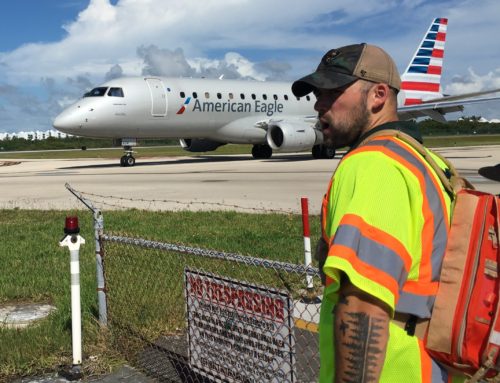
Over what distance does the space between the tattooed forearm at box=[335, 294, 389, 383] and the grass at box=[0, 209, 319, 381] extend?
3.24 m

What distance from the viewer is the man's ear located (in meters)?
1.88

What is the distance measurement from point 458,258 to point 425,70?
3565cm

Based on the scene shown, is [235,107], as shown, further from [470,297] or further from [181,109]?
[470,297]

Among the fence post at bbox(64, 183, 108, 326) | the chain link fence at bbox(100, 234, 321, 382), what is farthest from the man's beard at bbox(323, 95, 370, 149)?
the fence post at bbox(64, 183, 108, 326)

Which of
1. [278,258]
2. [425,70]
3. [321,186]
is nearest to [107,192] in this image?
[321,186]

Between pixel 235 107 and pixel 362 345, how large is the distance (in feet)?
88.3

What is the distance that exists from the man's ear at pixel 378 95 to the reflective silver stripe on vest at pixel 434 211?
7.9 inches

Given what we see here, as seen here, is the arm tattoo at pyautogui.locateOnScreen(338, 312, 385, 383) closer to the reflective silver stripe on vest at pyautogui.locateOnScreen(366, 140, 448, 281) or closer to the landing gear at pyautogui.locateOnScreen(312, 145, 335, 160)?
the reflective silver stripe on vest at pyautogui.locateOnScreen(366, 140, 448, 281)

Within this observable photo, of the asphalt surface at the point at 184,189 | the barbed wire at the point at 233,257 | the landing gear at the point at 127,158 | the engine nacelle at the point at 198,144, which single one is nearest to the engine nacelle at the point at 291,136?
the asphalt surface at the point at 184,189

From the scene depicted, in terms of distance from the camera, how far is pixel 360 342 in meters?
1.64

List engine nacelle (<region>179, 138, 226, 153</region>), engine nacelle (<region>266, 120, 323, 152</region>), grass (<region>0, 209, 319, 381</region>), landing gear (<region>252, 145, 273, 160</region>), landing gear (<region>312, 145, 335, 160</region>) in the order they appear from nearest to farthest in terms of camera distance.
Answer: grass (<region>0, 209, 319, 381</region>) → engine nacelle (<region>266, 120, 323, 152</region>) → landing gear (<region>312, 145, 335, 160</region>) → engine nacelle (<region>179, 138, 226, 153</region>) → landing gear (<region>252, 145, 273, 160</region>)

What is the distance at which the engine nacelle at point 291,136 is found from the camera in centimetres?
2711

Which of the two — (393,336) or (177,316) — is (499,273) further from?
(177,316)

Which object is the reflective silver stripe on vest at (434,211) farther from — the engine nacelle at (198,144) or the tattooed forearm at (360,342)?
the engine nacelle at (198,144)
